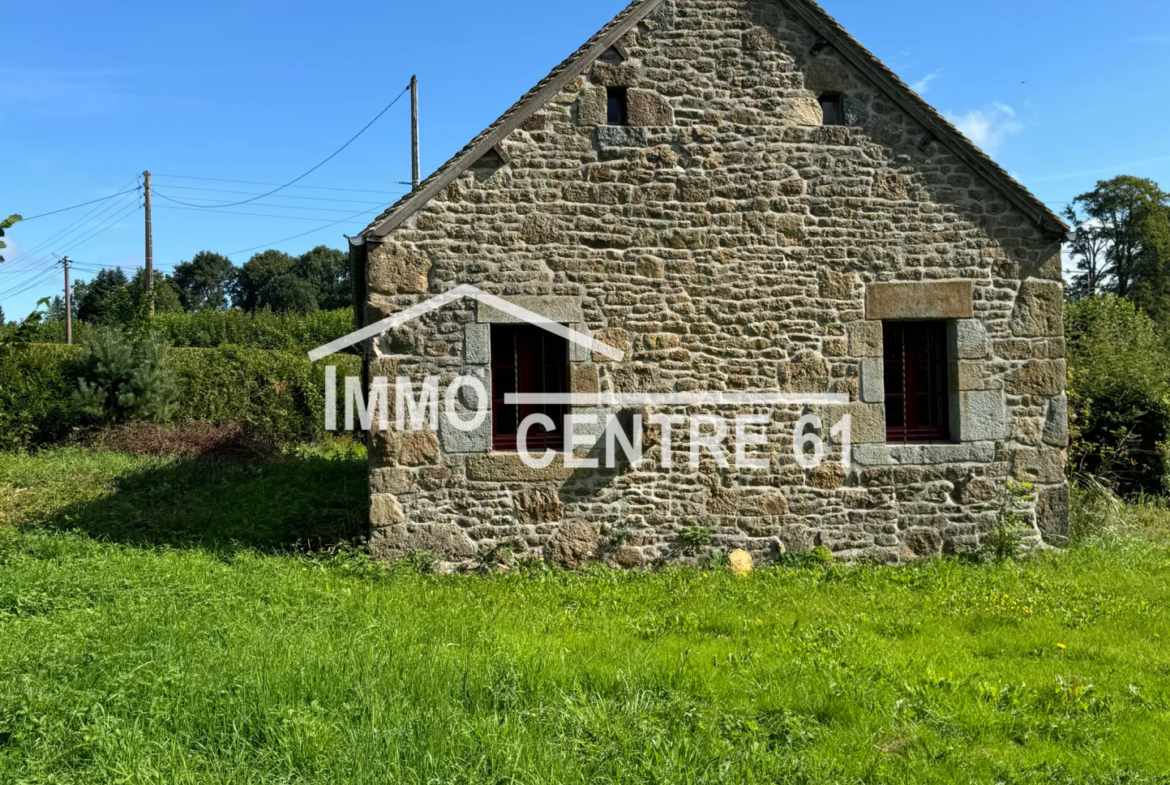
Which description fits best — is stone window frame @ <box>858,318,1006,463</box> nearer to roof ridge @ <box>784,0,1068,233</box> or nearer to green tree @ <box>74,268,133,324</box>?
roof ridge @ <box>784,0,1068,233</box>

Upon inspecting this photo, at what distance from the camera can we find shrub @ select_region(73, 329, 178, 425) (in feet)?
46.3

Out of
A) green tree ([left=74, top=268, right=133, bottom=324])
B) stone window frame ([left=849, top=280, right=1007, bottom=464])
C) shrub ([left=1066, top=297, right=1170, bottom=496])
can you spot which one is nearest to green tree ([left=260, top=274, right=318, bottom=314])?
green tree ([left=74, top=268, right=133, bottom=324])

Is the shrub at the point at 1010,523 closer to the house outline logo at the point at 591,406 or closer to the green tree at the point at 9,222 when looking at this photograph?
the house outline logo at the point at 591,406

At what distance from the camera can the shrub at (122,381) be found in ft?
46.3

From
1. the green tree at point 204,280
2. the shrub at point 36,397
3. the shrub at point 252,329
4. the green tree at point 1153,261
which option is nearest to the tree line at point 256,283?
the green tree at point 204,280

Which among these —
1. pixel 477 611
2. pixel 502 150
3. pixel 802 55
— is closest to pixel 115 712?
pixel 477 611

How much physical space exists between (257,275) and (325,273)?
5407 mm

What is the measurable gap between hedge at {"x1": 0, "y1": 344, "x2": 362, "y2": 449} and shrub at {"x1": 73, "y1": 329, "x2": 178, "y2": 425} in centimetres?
38

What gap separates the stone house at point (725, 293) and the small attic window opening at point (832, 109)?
0.02m

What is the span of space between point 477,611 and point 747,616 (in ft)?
6.92

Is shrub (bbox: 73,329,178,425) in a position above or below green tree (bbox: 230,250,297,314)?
below

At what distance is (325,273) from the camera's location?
166 ft

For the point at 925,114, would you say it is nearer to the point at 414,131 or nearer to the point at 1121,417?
the point at 1121,417

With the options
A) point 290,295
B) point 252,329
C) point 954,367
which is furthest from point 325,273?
point 954,367
